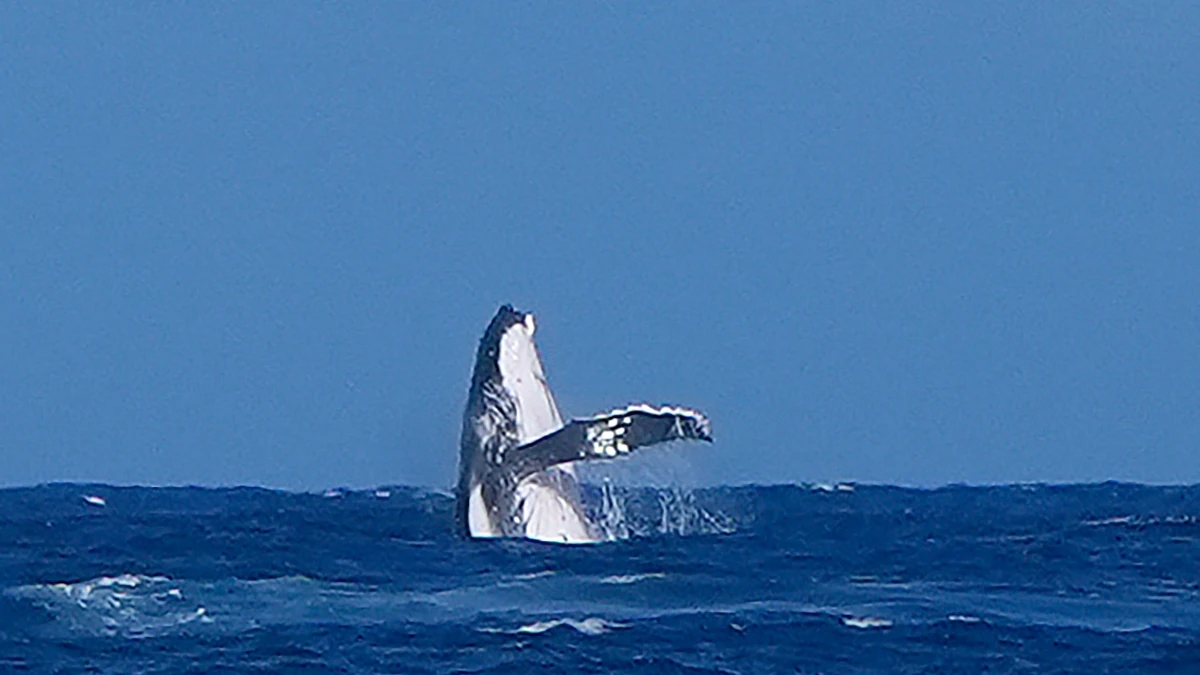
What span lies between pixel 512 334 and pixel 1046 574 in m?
7.21

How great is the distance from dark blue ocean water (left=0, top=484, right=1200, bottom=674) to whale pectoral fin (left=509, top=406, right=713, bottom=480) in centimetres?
125

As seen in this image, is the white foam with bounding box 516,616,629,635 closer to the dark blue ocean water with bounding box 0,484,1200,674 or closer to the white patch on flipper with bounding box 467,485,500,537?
the dark blue ocean water with bounding box 0,484,1200,674

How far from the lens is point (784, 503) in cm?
5097

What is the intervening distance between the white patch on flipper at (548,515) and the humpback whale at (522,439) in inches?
0.5

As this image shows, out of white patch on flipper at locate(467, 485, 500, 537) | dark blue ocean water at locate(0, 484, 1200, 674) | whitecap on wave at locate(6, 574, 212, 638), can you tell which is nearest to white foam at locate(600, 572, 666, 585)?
dark blue ocean water at locate(0, 484, 1200, 674)

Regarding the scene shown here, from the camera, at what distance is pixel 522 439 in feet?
101

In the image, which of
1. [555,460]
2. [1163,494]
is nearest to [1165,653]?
[555,460]

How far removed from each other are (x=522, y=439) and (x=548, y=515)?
1.50 meters

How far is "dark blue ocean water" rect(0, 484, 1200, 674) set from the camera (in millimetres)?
21031

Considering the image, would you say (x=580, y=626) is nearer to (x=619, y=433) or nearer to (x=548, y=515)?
(x=619, y=433)

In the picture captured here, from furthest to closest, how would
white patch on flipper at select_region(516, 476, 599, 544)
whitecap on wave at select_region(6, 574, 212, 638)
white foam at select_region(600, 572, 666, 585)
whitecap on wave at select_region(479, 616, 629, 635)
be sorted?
white patch on flipper at select_region(516, 476, 599, 544) → white foam at select_region(600, 572, 666, 585) → whitecap on wave at select_region(6, 574, 212, 638) → whitecap on wave at select_region(479, 616, 629, 635)

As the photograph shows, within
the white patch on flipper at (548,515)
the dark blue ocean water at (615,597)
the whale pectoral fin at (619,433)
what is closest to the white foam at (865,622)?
the dark blue ocean water at (615,597)

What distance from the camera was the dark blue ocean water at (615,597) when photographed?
828 inches

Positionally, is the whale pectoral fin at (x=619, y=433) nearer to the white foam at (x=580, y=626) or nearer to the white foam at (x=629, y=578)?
the white foam at (x=629, y=578)
